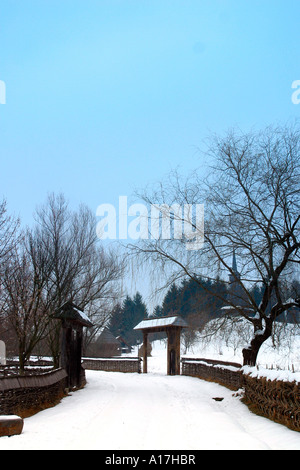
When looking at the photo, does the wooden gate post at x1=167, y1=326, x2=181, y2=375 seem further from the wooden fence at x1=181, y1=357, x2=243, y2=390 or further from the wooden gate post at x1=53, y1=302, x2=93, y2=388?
the wooden gate post at x1=53, y1=302, x2=93, y2=388

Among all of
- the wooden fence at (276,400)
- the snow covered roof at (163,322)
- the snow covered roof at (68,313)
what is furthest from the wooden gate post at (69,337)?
the snow covered roof at (163,322)

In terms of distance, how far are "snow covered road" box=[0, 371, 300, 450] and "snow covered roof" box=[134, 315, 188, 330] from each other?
13.7 meters

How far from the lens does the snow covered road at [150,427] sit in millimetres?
6719

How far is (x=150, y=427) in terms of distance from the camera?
27.6 ft

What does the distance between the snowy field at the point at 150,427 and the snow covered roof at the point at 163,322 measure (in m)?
13.7

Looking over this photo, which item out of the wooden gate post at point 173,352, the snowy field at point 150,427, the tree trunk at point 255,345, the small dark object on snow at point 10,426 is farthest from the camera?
the wooden gate post at point 173,352

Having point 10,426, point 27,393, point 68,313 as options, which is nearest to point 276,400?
point 10,426

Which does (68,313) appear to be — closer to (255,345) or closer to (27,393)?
(27,393)

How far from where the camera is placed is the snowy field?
21.9 ft

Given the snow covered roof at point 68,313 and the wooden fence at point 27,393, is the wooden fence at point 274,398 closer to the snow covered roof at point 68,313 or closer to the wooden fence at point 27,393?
the wooden fence at point 27,393

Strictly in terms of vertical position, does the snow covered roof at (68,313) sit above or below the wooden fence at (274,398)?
above

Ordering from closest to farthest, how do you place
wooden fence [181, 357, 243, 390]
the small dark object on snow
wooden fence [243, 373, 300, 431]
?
the small dark object on snow
wooden fence [243, 373, 300, 431]
wooden fence [181, 357, 243, 390]

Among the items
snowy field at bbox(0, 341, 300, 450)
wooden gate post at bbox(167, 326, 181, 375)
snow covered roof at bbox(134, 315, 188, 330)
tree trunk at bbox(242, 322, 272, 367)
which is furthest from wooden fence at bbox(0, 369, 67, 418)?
wooden gate post at bbox(167, 326, 181, 375)
